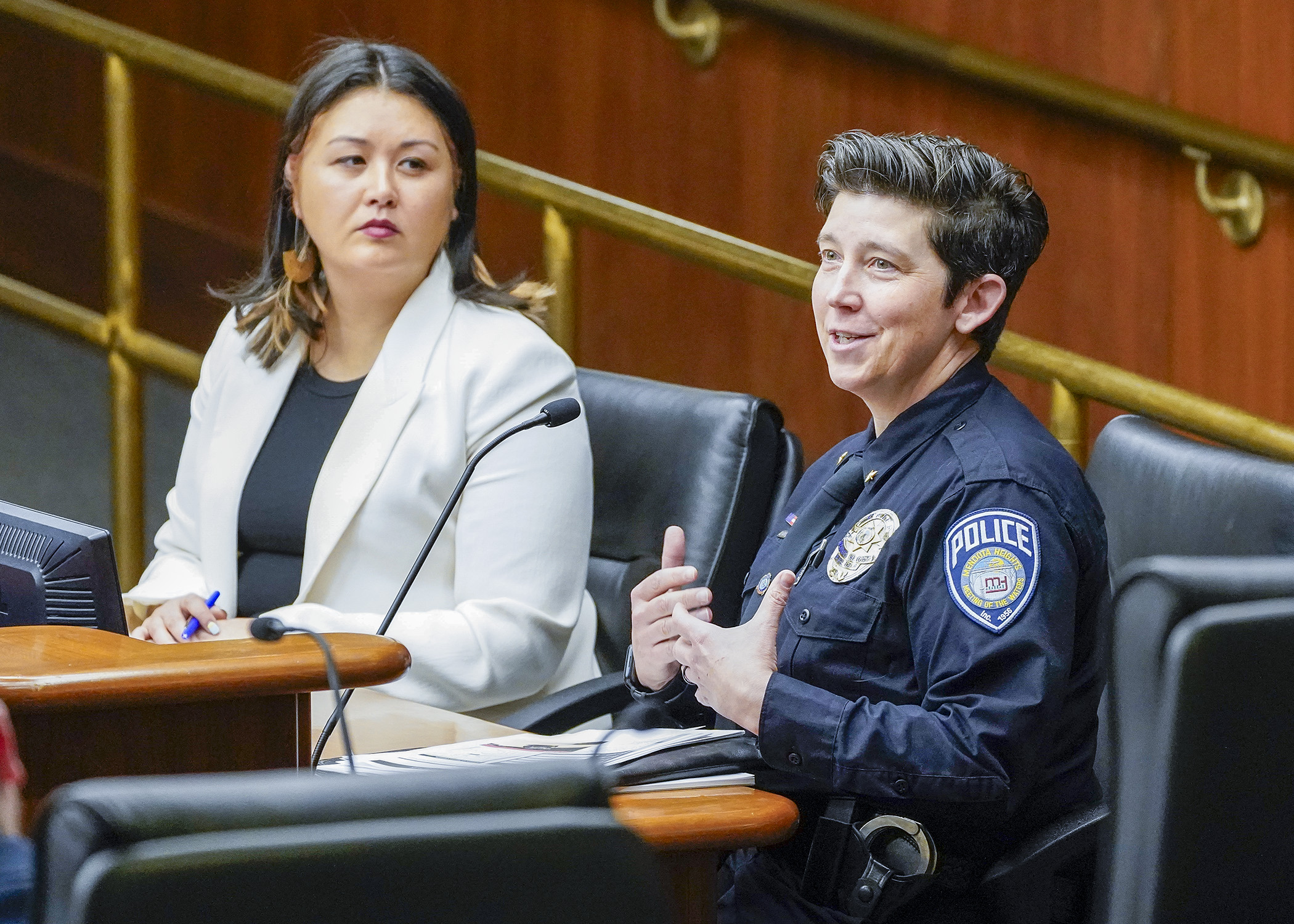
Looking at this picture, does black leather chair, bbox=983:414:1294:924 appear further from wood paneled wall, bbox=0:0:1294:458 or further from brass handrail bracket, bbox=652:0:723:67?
brass handrail bracket, bbox=652:0:723:67

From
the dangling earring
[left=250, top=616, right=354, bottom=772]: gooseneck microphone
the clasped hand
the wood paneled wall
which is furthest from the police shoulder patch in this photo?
the wood paneled wall

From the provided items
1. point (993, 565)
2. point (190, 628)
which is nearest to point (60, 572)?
point (190, 628)

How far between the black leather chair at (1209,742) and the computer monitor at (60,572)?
86 cm

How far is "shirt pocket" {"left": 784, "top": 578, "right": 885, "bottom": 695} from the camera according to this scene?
1437 mm

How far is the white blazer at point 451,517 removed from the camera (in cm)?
200

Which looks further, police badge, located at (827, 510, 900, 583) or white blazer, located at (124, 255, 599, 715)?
white blazer, located at (124, 255, 599, 715)

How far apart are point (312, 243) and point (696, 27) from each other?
1229 millimetres

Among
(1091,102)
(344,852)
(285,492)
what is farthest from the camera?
(1091,102)

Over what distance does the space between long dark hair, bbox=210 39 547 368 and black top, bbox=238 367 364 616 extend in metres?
0.10

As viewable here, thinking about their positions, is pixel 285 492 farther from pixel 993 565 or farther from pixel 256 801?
pixel 256 801

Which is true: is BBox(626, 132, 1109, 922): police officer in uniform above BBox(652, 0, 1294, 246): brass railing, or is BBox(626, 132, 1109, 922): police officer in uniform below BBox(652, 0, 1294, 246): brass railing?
below

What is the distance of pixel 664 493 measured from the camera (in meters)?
2.17

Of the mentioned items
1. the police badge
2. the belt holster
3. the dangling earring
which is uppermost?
the dangling earring

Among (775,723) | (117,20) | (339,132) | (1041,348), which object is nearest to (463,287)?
(339,132)
